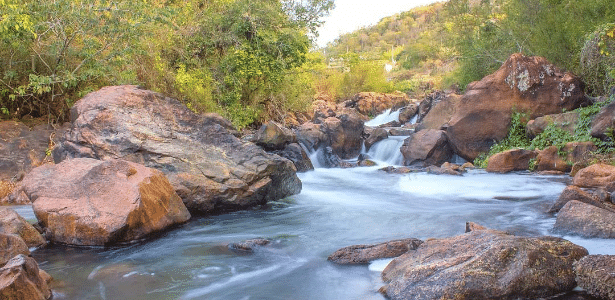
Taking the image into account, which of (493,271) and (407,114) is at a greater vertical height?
(407,114)

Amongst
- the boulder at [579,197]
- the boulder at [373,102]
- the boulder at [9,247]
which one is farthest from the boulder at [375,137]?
the boulder at [9,247]

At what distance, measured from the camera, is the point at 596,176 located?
858 cm

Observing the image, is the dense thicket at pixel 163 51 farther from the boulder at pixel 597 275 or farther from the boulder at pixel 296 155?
the boulder at pixel 597 275

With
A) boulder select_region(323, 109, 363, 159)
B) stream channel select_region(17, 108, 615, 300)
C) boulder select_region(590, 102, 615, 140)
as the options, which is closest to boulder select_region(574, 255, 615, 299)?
stream channel select_region(17, 108, 615, 300)

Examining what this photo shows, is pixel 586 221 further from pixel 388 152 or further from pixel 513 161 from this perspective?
pixel 388 152

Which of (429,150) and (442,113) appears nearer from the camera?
(429,150)

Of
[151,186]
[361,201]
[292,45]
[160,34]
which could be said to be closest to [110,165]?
[151,186]

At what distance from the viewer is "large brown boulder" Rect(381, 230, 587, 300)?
3.76 metres

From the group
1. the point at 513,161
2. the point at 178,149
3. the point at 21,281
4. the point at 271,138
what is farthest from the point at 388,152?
the point at 21,281

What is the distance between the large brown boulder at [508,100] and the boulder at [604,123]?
6.74 feet

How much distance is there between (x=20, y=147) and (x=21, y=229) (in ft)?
16.3

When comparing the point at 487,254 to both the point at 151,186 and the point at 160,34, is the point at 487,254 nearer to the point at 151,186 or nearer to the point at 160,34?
the point at 151,186

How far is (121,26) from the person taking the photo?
10.7 metres

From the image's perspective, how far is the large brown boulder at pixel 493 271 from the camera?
148 inches
